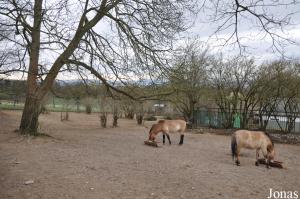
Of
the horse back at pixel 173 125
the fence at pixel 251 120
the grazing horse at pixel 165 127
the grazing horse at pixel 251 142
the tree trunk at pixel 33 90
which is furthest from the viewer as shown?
the fence at pixel 251 120

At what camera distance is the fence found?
26.5 meters

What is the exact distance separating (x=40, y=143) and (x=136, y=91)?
205 inches

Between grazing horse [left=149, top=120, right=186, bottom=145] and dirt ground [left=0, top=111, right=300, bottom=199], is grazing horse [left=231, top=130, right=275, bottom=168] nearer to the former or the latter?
dirt ground [left=0, top=111, right=300, bottom=199]

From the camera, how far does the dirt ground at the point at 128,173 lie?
7988mm

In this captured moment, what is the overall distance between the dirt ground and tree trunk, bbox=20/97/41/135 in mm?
1187

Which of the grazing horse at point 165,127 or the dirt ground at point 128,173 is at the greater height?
the grazing horse at point 165,127

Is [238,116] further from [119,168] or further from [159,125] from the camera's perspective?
[119,168]

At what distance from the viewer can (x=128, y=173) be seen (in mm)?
9844

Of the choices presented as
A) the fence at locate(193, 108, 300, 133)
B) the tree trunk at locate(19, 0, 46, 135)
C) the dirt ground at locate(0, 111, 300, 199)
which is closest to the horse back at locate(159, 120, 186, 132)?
the dirt ground at locate(0, 111, 300, 199)

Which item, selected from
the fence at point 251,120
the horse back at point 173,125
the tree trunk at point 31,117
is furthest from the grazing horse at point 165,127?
the fence at point 251,120

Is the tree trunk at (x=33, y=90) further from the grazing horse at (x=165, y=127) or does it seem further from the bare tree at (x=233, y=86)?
the bare tree at (x=233, y=86)

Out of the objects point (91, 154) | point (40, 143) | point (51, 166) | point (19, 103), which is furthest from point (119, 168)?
point (19, 103)

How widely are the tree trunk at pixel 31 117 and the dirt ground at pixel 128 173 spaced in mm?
1187

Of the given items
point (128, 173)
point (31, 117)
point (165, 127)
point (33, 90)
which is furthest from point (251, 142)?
point (33, 90)
